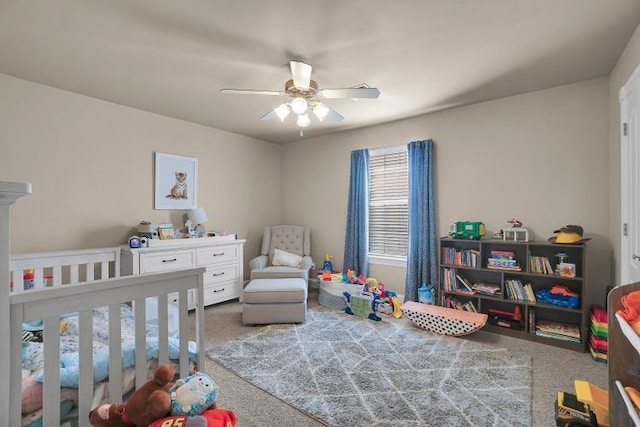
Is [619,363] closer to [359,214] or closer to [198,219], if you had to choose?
[359,214]

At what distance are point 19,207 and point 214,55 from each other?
2.29 m

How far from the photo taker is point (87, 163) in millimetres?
3119

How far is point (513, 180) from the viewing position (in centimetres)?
314

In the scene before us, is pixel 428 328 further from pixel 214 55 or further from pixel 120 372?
pixel 214 55

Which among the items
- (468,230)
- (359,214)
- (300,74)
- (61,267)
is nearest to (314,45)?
(300,74)

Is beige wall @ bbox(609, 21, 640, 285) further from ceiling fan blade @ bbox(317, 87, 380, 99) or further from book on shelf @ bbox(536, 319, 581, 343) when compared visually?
ceiling fan blade @ bbox(317, 87, 380, 99)

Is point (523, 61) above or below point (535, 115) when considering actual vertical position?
above

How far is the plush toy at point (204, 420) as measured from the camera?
A: 1050mm

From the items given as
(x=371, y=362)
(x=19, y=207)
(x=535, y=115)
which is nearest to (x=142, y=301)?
(x=371, y=362)

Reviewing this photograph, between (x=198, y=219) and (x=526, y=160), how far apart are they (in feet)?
12.4

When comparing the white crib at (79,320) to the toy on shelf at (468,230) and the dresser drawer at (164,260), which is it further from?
the toy on shelf at (468,230)

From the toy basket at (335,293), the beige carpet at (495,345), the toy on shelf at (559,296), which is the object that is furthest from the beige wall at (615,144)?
the toy basket at (335,293)

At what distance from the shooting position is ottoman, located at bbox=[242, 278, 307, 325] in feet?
10.3

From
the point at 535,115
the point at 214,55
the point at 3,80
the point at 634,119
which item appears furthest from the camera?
the point at 535,115
